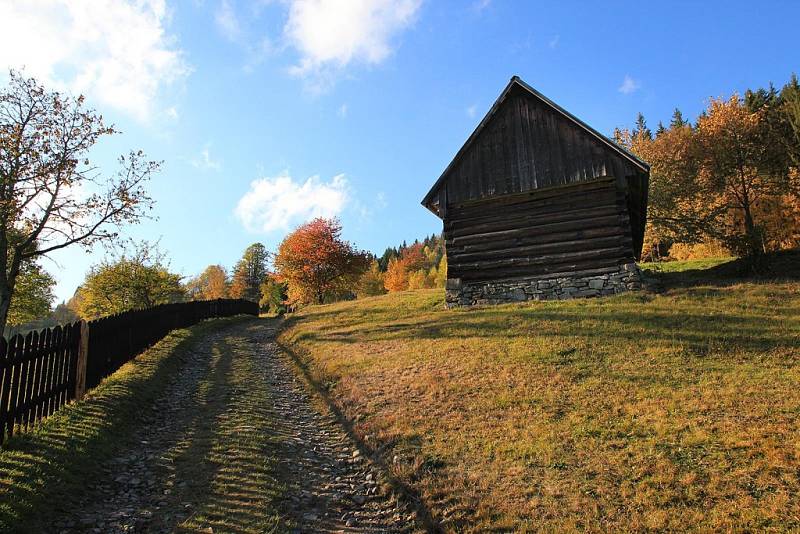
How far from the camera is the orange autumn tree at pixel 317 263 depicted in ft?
147

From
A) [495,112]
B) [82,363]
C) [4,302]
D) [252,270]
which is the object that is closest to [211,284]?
[252,270]

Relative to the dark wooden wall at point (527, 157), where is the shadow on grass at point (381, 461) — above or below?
below

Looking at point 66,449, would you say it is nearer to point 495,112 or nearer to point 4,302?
→ point 4,302

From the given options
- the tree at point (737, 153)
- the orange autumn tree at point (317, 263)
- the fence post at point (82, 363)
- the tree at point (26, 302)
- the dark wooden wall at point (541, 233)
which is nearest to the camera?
the fence post at point (82, 363)

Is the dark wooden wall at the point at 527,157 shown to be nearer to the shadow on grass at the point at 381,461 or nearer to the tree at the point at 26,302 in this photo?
the shadow on grass at the point at 381,461

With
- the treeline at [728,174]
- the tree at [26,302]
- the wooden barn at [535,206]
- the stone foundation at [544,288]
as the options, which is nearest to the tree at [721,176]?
the treeline at [728,174]

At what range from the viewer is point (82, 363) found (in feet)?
29.5

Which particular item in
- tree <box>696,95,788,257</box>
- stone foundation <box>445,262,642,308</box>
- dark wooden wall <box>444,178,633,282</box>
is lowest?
stone foundation <box>445,262,642,308</box>

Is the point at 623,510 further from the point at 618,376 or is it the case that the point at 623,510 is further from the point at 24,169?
the point at 24,169

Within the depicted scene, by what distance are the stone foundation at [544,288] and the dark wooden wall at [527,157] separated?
3.44 meters

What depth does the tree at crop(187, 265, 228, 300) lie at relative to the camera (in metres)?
75.8

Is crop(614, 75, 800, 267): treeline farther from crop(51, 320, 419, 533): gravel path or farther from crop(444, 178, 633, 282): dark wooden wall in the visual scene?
crop(51, 320, 419, 533): gravel path

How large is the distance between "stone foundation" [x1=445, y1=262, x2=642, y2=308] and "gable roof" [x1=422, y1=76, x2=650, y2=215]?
375 cm

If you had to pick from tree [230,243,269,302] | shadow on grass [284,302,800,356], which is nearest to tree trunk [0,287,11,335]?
shadow on grass [284,302,800,356]
